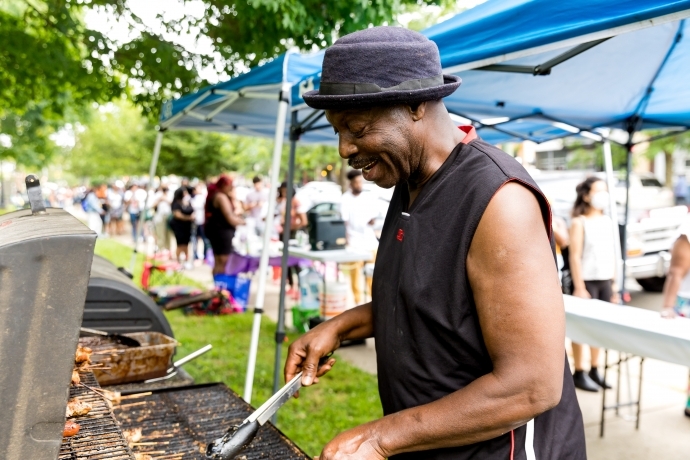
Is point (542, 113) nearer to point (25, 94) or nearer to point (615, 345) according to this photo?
point (615, 345)

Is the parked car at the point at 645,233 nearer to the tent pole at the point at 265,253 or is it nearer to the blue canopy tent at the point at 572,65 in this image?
the blue canopy tent at the point at 572,65

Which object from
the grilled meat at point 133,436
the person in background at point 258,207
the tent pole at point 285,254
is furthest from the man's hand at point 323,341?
the person in background at point 258,207

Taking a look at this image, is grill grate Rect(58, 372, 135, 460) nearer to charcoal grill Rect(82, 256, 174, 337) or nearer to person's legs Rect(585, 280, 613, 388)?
charcoal grill Rect(82, 256, 174, 337)

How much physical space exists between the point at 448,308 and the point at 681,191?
22443 mm

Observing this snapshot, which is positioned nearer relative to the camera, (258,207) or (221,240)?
(221,240)

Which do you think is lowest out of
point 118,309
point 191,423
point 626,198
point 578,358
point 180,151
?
→ point 578,358

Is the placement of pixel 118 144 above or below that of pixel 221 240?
above

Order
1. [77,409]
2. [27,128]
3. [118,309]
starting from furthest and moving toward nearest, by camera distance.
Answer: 1. [27,128]
2. [118,309]
3. [77,409]

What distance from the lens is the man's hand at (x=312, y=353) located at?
77.4 inches

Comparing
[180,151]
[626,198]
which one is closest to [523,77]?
[626,198]

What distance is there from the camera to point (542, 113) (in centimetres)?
626

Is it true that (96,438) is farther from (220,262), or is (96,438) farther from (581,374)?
(220,262)

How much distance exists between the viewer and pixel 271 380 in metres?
6.12

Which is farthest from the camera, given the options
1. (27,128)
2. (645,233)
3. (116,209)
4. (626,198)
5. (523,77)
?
(116,209)
